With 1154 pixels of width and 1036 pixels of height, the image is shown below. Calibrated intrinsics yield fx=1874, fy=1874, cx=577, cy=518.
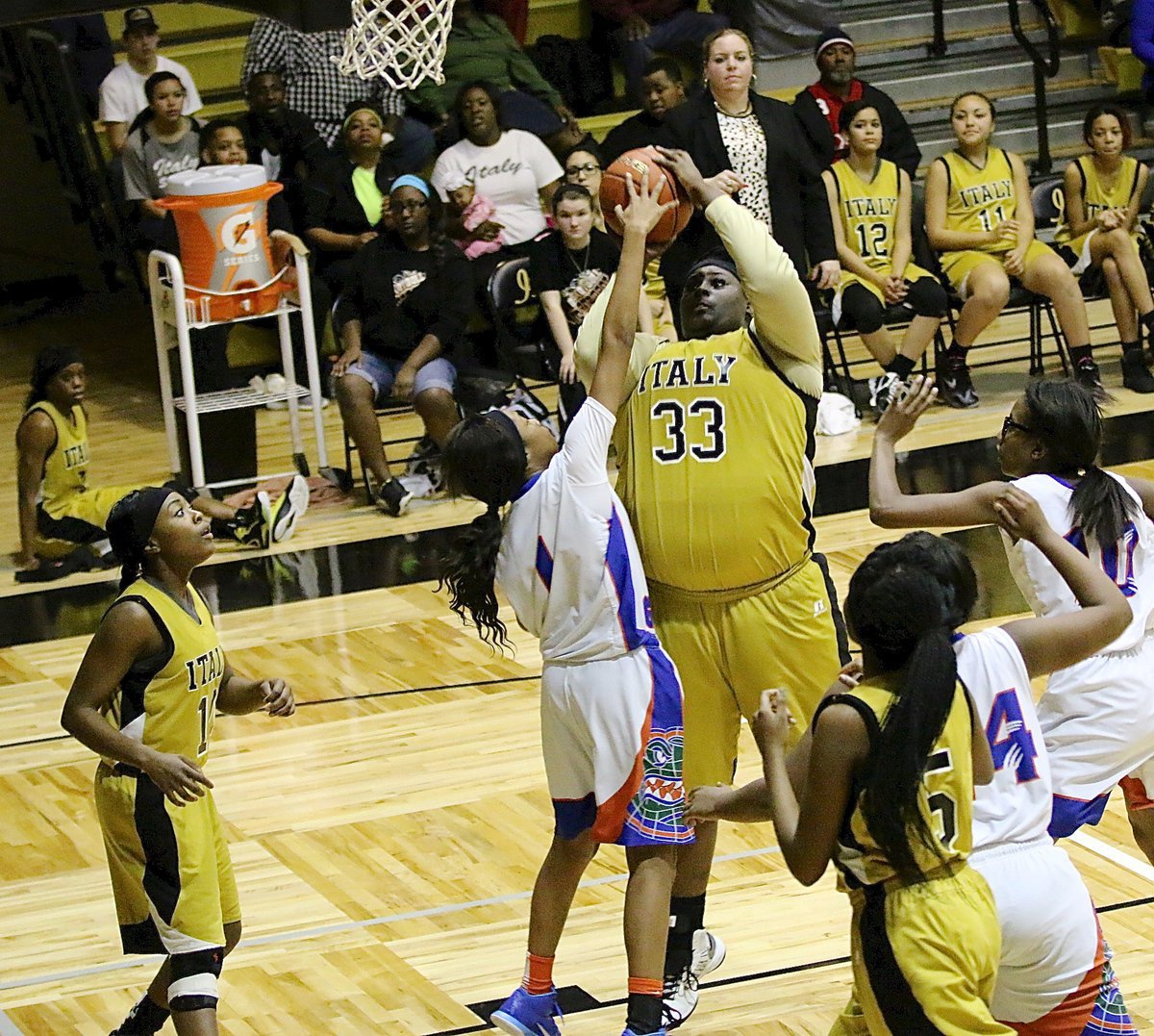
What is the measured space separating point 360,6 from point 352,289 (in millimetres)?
3401

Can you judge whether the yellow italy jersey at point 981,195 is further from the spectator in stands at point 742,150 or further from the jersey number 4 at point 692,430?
the jersey number 4 at point 692,430

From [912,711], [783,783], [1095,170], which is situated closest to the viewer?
[912,711]

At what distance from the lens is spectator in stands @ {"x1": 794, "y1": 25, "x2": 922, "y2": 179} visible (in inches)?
360

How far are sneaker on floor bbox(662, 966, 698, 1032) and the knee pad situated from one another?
928mm

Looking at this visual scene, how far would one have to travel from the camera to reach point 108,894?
191 inches

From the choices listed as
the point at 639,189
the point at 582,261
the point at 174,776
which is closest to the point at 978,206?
the point at 582,261

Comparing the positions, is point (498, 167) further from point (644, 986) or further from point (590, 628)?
point (644, 986)

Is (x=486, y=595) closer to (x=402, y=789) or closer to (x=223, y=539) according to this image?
(x=402, y=789)

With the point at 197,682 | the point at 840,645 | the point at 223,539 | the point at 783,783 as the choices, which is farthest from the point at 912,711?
the point at 223,539

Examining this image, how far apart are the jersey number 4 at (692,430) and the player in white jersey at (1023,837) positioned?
1.03 m

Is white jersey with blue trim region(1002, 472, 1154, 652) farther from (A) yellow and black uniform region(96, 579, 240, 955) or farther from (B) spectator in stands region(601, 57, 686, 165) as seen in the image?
(B) spectator in stands region(601, 57, 686, 165)

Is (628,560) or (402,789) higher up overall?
(628,560)

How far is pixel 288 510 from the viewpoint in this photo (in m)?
7.88

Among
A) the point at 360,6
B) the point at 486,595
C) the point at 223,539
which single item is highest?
the point at 360,6
